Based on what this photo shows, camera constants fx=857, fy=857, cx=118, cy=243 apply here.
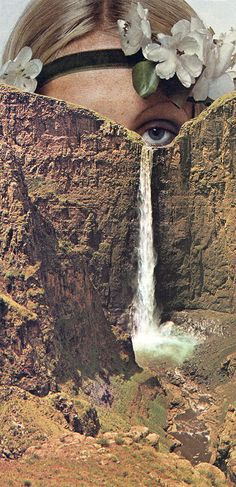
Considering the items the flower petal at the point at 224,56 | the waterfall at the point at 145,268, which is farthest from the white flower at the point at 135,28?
the waterfall at the point at 145,268

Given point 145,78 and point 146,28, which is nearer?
point 146,28

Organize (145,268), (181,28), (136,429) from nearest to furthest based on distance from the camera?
1. (136,429)
2. (181,28)
3. (145,268)

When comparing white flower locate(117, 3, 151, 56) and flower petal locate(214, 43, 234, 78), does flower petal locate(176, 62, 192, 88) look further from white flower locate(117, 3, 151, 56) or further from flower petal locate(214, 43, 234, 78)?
flower petal locate(214, 43, 234, 78)

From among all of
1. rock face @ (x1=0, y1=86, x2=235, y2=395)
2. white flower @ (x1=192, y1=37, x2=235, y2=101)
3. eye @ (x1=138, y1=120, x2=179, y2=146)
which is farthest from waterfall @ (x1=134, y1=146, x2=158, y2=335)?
white flower @ (x1=192, y1=37, x2=235, y2=101)

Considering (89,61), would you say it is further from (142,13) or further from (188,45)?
(188,45)

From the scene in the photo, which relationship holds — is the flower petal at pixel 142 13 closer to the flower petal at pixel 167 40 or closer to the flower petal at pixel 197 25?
the flower petal at pixel 167 40

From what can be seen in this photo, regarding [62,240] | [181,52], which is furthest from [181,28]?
[62,240]

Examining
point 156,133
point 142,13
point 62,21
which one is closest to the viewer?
point 142,13
